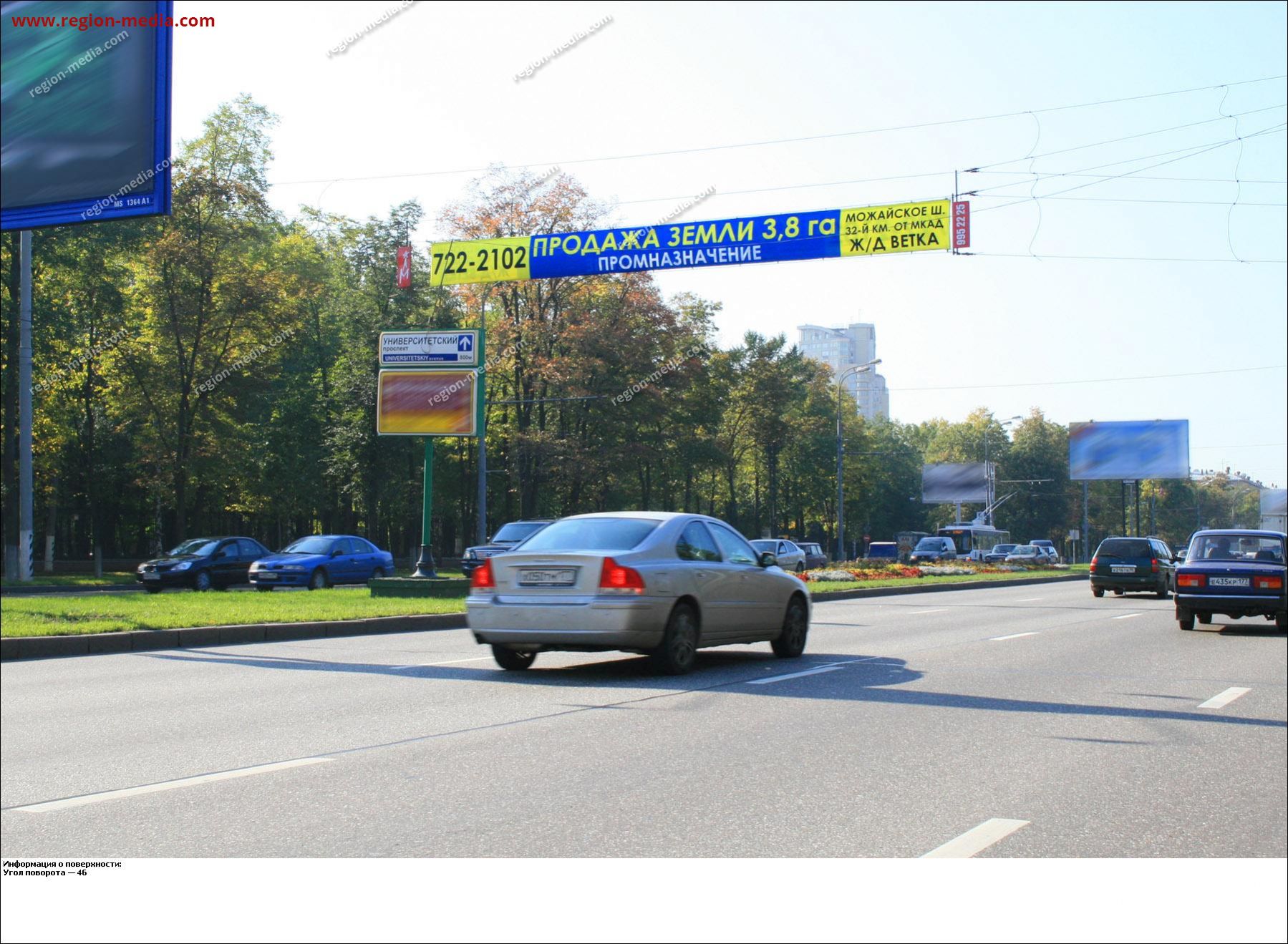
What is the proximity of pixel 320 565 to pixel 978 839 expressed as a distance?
26.1 meters

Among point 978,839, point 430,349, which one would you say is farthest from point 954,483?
point 978,839

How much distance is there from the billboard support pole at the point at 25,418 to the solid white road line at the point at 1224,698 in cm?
2460

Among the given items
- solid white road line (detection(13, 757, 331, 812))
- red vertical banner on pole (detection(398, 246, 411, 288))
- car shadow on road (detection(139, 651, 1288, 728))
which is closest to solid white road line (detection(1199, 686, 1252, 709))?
car shadow on road (detection(139, 651, 1288, 728))

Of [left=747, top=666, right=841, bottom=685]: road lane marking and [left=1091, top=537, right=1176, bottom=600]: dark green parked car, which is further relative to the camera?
[left=1091, top=537, right=1176, bottom=600]: dark green parked car

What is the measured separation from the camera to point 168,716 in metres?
8.59

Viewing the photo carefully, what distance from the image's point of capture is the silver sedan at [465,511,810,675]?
1087 cm

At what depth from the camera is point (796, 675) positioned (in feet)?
37.9

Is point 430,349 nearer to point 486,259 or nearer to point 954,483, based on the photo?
point 486,259

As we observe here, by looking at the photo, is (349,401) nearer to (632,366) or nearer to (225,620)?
(632,366)

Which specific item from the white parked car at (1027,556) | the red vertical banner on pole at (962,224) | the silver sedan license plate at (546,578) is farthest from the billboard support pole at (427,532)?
the white parked car at (1027,556)

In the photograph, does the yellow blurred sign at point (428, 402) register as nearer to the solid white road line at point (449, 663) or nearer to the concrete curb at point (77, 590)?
the concrete curb at point (77, 590)

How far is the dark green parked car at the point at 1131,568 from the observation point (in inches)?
1233

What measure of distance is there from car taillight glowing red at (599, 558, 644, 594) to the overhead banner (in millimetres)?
13184

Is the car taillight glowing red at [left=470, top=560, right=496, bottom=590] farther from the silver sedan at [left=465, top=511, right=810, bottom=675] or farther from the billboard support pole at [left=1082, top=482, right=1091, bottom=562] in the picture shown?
the billboard support pole at [left=1082, top=482, right=1091, bottom=562]
